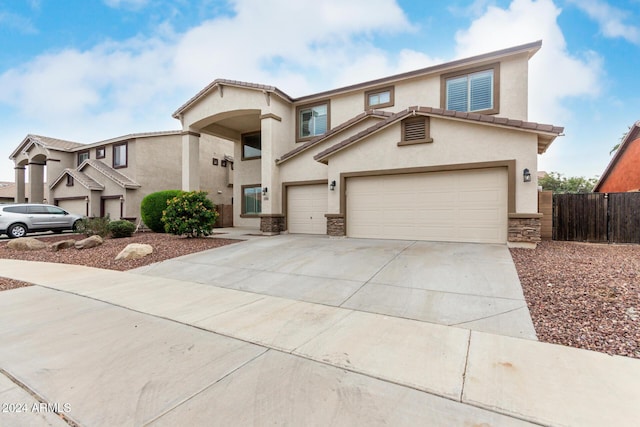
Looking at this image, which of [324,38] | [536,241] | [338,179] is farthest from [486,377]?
[324,38]

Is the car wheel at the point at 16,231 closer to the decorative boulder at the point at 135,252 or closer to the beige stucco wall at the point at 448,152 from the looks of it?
the decorative boulder at the point at 135,252

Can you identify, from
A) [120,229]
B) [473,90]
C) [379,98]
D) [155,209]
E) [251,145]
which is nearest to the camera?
[473,90]

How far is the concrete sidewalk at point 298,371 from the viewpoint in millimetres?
2240

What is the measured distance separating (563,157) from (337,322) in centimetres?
4342

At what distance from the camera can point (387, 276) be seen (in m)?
6.08

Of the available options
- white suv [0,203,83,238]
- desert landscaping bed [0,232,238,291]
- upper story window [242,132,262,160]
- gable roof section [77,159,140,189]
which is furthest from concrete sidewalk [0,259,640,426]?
gable roof section [77,159,140,189]

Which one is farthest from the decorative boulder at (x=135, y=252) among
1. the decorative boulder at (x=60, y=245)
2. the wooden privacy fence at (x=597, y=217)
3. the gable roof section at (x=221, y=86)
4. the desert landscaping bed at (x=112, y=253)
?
the wooden privacy fence at (x=597, y=217)

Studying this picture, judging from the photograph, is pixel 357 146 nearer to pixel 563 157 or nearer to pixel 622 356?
pixel 622 356

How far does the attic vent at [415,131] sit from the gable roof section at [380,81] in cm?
340

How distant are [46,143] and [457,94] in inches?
1111

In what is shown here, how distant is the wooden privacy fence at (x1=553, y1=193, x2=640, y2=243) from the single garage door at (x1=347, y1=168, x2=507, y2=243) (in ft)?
10.9

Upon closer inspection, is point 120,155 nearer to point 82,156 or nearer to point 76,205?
point 76,205

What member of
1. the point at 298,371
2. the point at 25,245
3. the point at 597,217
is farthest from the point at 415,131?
the point at 25,245

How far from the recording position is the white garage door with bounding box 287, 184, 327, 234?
42.3 ft
